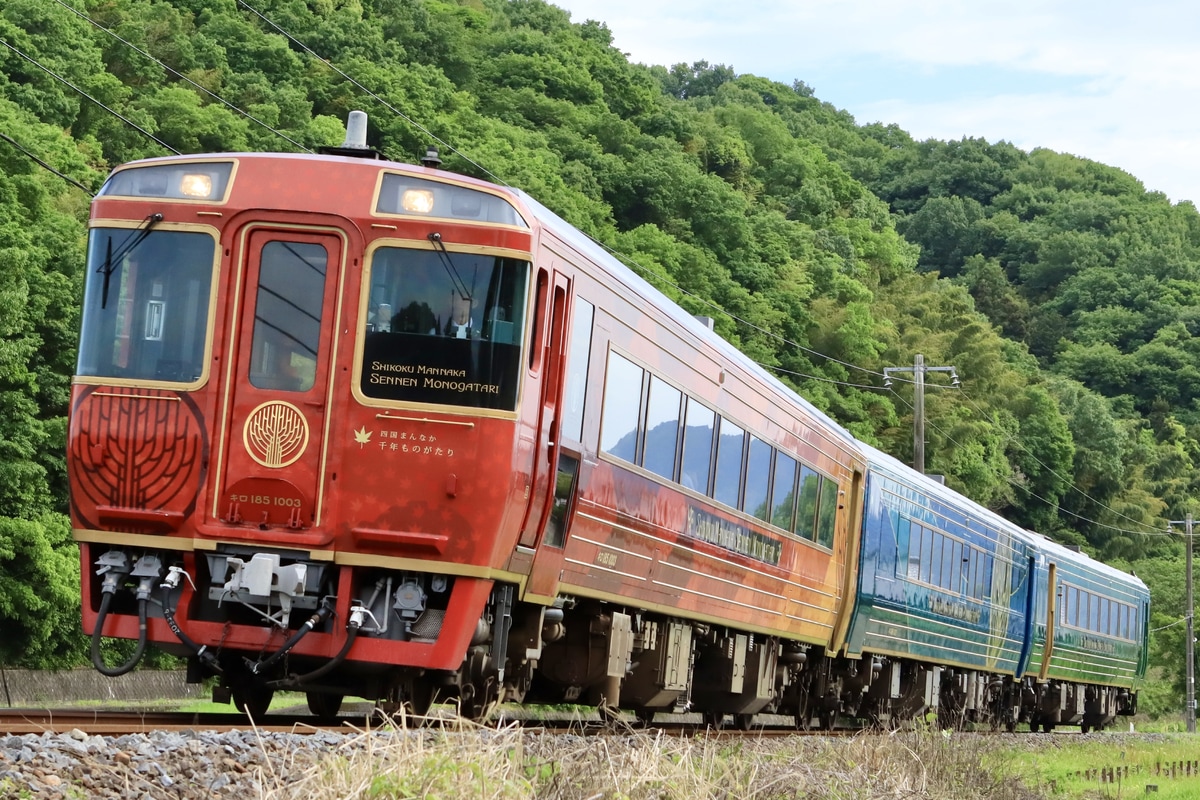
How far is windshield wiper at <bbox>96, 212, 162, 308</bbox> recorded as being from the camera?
9.04m

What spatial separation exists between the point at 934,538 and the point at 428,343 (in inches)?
488

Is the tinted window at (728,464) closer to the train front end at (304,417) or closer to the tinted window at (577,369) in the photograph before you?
the tinted window at (577,369)

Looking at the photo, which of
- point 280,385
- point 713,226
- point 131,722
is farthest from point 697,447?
point 713,226

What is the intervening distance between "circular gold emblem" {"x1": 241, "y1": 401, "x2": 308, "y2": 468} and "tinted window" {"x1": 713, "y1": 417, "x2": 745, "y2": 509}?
15.1ft

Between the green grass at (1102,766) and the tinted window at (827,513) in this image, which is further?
the tinted window at (827,513)

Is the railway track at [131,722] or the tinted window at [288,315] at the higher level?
the tinted window at [288,315]

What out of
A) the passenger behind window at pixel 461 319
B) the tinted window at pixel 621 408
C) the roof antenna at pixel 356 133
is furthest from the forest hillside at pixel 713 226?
the passenger behind window at pixel 461 319

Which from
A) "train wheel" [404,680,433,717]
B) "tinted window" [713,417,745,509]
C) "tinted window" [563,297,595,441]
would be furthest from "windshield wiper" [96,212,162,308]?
"tinted window" [713,417,745,509]

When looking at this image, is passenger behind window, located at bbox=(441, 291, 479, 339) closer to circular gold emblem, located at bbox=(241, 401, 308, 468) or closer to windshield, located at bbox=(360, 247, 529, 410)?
windshield, located at bbox=(360, 247, 529, 410)

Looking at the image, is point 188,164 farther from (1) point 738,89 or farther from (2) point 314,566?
(1) point 738,89

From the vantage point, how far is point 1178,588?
62250 mm

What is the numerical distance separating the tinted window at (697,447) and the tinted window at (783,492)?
192 centimetres

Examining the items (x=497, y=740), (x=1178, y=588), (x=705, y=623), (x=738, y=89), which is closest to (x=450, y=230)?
(x=497, y=740)

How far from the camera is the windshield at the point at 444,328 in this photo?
29.0 feet
